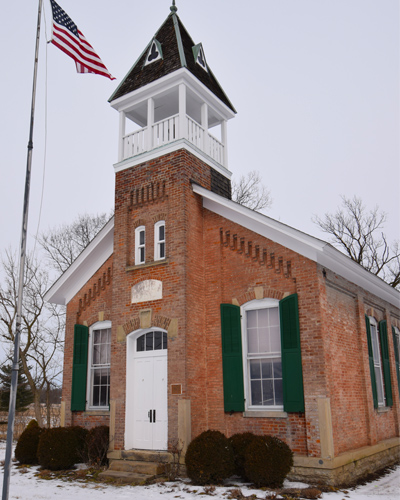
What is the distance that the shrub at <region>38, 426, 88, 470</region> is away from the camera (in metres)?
11.9

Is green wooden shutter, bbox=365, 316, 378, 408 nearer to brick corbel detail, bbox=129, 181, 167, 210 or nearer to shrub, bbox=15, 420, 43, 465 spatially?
brick corbel detail, bbox=129, 181, 167, 210

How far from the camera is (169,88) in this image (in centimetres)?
1384

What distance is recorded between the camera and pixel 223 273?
41.9 ft

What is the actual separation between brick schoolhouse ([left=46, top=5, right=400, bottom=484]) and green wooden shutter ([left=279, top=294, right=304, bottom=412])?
0.03 meters

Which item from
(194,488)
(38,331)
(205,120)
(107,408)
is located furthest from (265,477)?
(38,331)

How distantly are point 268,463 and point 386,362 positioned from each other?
7.31m

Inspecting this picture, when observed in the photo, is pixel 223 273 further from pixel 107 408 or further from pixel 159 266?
pixel 107 408

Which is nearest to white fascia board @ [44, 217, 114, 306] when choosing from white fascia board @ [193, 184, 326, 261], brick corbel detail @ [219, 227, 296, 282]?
white fascia board @ [193, 184, 326, 261]

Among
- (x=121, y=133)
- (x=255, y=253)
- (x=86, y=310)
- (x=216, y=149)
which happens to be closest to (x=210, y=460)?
(x=255, y=253)

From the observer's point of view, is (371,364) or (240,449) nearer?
(240,449)

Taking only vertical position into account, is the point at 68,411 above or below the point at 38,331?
below

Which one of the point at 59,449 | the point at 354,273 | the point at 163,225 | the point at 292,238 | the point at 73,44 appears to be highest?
the point at 73,44

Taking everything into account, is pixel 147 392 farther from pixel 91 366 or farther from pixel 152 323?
pixel 91 366

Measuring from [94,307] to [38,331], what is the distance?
1153cm
